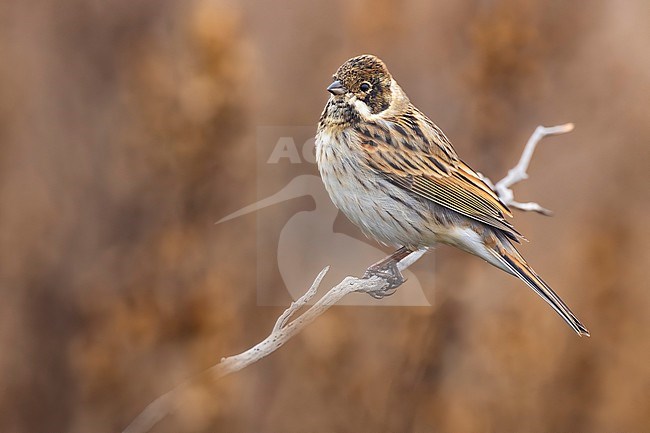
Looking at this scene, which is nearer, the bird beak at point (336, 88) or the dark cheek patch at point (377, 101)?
the bird beak at point (336, 88)

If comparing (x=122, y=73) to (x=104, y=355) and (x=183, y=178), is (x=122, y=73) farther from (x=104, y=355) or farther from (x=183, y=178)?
(x=104, y=355)

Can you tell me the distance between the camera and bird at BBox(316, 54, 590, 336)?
371cm

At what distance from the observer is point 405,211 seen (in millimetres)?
3895

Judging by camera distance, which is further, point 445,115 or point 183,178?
point 445,115

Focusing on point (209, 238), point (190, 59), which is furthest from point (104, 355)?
point (190, 59)

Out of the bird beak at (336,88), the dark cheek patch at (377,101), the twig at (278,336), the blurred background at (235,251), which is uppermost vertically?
the bird beak at (336,88)

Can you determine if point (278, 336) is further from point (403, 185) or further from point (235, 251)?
point (235, 251)

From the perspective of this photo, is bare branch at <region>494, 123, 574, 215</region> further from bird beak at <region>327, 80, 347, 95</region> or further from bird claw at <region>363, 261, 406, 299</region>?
bird beak at <region>327, 80, 347, 95</region>

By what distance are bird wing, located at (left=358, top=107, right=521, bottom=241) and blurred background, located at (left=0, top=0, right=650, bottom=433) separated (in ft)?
4.70

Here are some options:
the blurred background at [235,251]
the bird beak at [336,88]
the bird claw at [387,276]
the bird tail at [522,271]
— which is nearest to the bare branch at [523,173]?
the bird tail at [522,271]

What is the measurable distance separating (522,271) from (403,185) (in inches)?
26.5

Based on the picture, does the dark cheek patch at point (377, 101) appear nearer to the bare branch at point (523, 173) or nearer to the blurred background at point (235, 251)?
the bare branch at point (523, 173)

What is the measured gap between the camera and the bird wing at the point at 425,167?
3807mm

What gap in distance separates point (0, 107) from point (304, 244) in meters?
2.26
